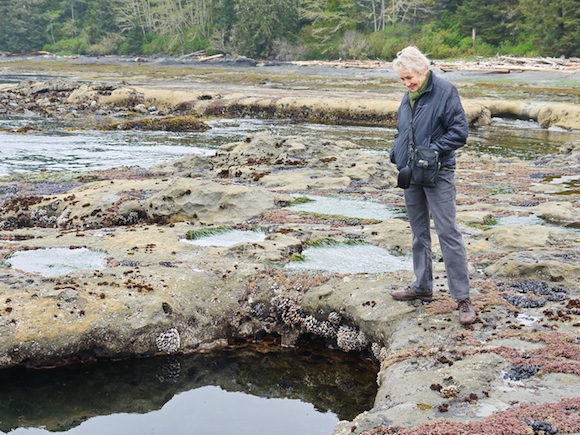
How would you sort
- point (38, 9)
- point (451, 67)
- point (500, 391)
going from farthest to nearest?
1. point (38, 9)
2. point (451, 67)
3. point (500, 391)

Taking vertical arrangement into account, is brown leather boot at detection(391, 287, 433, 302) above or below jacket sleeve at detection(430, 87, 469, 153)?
below

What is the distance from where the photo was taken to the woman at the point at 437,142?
25.5 ft

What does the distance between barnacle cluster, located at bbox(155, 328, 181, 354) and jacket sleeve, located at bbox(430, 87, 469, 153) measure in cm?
453

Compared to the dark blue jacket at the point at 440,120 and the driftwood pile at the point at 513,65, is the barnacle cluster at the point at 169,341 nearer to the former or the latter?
the dark blue jacket at the point at 440,120

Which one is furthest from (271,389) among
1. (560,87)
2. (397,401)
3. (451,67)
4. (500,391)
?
(451,67)

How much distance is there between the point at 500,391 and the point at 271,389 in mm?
Answer: 3275

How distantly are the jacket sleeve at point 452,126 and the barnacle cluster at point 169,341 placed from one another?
4527 millimetres

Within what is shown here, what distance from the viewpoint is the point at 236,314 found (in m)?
10.1

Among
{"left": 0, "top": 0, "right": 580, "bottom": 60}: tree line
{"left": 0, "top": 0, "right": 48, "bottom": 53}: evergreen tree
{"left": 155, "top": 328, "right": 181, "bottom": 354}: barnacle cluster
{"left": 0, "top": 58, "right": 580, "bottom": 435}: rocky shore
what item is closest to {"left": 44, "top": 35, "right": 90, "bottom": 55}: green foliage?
{"left": 0, "top": 0, "right": 580, "bottom": 60}: tree line

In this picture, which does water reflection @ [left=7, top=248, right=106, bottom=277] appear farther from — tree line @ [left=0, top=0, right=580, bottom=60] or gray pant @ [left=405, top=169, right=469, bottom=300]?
tree line @ [left=0, top=0, right=580, bottom=60]

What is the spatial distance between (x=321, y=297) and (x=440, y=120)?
3.44m

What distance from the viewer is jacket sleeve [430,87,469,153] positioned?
7.74 m

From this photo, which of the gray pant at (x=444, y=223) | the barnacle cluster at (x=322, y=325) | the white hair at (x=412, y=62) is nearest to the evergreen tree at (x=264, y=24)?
the barnacle cluster at (x=322, y=325)

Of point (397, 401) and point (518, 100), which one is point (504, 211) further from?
point (518, 100)
